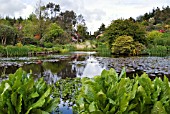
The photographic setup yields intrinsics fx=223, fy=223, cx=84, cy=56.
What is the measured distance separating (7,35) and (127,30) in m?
11.2

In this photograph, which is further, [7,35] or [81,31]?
[81,31]

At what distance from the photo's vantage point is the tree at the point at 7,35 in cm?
2024

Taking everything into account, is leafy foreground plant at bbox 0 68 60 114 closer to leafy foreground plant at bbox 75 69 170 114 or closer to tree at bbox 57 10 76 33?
leafy foreground plant at bbox 75 69 170 114

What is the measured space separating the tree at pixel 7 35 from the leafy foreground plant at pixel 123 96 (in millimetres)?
20166

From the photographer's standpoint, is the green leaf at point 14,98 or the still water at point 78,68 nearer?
the green leaf at point 14,98

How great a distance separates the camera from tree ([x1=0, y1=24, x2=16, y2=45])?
2024 cm

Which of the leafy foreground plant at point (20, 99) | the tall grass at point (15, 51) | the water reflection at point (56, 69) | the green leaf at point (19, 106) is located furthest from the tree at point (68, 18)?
the green leaf at point (19, 106)

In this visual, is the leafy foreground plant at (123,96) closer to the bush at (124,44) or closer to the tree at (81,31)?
the bush at (124,44)

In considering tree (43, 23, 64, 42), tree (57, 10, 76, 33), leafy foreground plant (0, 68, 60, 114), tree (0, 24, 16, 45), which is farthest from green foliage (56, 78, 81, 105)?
tree (57, 10, 76, 33)

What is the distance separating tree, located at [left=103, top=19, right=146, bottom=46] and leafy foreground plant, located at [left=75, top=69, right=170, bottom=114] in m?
15.1

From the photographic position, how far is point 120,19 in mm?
17109

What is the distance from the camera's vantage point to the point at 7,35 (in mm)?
20703

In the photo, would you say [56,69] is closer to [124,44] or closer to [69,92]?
[69,92]

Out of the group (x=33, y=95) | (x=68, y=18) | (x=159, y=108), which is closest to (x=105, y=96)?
(x=159, y=108)
